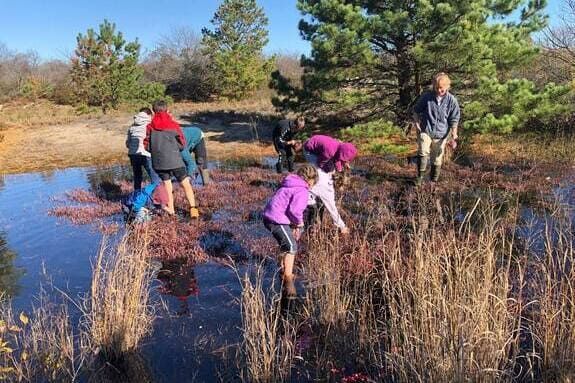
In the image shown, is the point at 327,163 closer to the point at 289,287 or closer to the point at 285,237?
the point at 285,237

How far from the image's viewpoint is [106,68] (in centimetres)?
3145

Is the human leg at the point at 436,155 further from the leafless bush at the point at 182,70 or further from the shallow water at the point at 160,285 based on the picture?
the leafless bush at the point at 182,70

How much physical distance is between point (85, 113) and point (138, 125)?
24.2 metres

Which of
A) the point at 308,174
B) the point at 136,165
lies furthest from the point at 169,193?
the point at 308,174

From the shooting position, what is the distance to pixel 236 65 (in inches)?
1377

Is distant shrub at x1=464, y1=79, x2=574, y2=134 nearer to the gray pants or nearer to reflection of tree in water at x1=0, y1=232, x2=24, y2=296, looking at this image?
the gray pants

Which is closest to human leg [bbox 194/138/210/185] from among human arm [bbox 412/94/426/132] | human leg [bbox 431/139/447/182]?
human arm [bbox 412/94/426/132]

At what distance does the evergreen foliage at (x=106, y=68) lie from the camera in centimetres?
3052

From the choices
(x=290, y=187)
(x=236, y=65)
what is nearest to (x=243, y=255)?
(x=290, y=187)

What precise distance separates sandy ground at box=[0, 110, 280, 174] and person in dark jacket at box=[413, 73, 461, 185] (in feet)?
25.6

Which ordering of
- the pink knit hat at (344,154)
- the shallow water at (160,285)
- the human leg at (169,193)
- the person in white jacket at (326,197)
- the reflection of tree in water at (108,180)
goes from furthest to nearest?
the reflection of tree in water at (108,180)
the human leg at (169,193)
the pink knit hat at (344,154)
the person in white jacket at (326,197)
the shallow water at (160,285)

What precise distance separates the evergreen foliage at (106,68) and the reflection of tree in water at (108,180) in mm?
17274

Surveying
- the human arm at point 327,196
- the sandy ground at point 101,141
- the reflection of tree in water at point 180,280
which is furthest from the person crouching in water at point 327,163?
the sandy ground at point 101,141

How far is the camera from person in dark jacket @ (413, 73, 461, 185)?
31.1 feet
